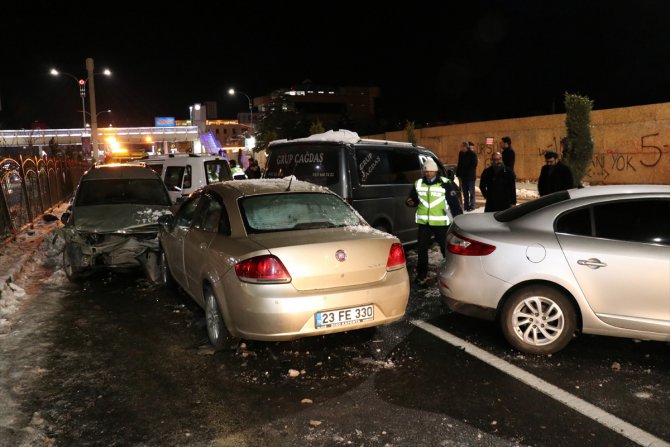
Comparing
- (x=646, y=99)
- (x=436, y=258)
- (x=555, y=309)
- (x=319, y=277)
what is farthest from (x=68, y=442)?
(x=646, y=99)

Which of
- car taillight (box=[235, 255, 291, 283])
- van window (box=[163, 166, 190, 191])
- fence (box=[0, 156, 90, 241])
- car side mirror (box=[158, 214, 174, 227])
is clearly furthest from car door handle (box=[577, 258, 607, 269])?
fence (box=[0, 156, 90, 241])

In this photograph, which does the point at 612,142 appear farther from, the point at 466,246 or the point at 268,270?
the point at 268,270

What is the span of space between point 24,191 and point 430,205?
32.9ft

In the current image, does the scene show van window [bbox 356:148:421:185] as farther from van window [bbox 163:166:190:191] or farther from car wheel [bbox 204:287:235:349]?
van window [bbox 163:166:190:191]

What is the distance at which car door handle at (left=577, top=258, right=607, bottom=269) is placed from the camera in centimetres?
459

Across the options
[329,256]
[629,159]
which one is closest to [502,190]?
[329,256]

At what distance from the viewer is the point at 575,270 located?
184 inches

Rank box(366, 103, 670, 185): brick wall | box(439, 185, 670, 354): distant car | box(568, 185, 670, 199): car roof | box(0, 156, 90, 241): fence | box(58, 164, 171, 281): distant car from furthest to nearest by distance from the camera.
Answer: box(366, 103, 670, 185): brick wall, box(0, 156, 90, 241): fence, box(58, 164, 171, 281): distant car, box(568, 185, 670, 199): car roof, box(439, 185, 670, 354): distant car

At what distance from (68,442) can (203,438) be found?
85cm

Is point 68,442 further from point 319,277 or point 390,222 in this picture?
point 390,222

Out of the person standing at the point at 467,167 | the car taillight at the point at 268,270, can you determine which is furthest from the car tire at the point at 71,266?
the person standing at the point at 467,167

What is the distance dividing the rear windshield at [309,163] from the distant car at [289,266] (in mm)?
2326

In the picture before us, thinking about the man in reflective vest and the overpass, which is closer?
the man in reflective vest

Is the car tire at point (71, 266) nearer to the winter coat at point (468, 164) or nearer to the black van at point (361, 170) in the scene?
the black van at point (361, 170)
